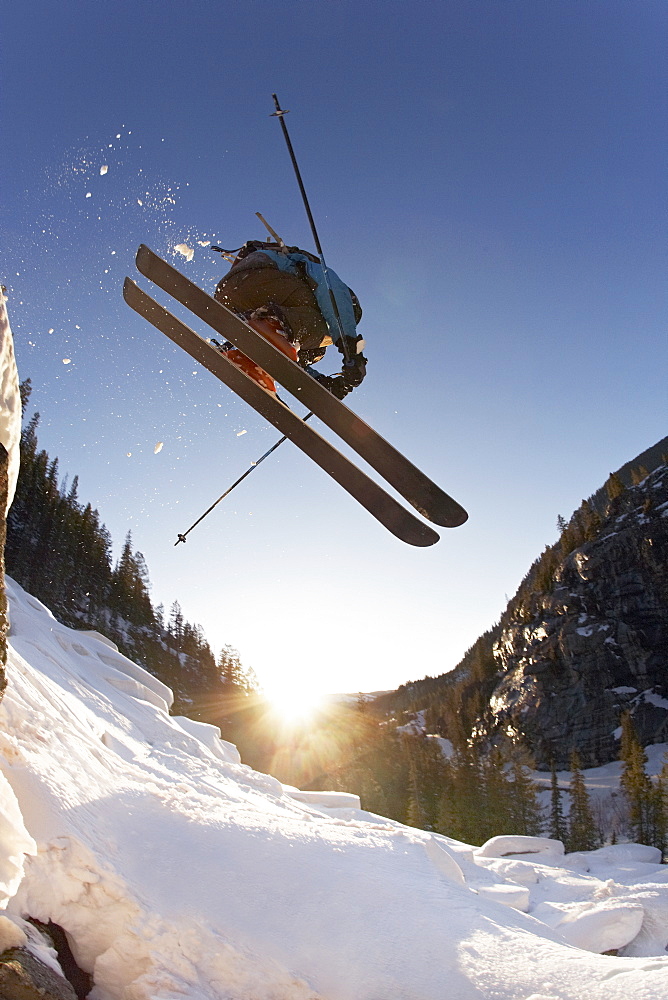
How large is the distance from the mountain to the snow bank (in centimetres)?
6133

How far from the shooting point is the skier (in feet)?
16.6

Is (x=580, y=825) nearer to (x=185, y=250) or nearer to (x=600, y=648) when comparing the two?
(x=600, y=648)

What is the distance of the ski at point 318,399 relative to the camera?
161 inches

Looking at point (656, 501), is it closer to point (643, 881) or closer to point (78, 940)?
point (643, 881)

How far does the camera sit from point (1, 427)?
340 centimetres

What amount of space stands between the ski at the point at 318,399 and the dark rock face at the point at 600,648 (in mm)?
59394

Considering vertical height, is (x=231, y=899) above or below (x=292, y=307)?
below

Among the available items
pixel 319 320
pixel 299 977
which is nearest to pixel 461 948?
pixel 299 977

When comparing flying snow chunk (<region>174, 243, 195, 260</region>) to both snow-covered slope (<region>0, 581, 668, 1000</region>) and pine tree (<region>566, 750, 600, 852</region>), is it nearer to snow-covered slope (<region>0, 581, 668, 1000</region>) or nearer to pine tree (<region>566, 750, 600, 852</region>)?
snow-covered slope (<region>0, 581, 668, 1000</region>)

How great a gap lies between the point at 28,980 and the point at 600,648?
211 ft

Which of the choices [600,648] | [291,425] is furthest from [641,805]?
[291,425]

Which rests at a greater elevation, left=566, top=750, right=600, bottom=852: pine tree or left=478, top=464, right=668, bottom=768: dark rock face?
left=478, top=464, right=668, bottom=768: dark rock face

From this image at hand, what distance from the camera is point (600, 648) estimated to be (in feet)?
188

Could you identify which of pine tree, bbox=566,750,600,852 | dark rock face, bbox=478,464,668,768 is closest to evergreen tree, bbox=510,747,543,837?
pine tree, bbox=566,750,600,852
